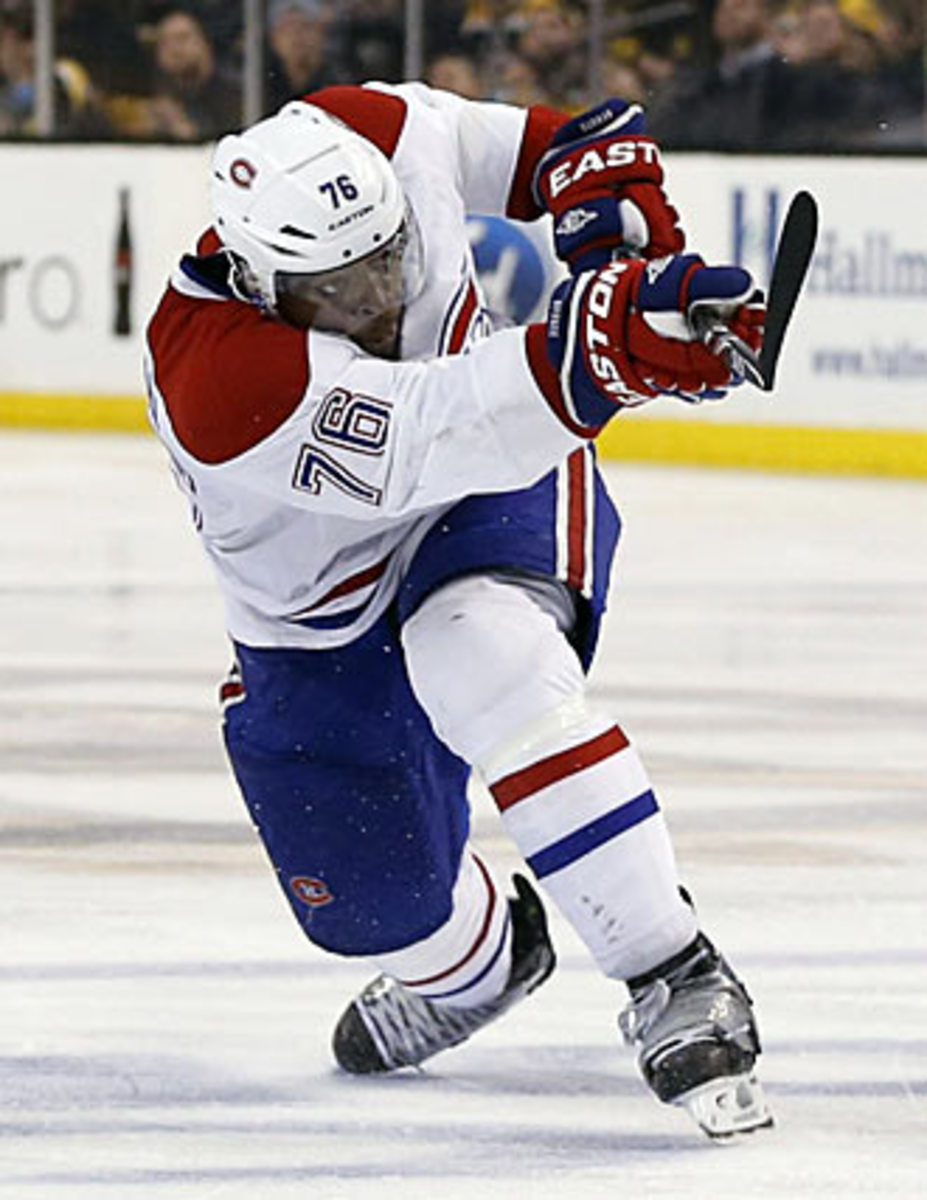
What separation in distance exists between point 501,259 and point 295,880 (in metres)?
6.64

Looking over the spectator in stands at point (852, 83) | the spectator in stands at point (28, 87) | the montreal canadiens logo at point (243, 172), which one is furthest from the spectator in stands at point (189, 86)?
the montreal canadiens logo at point (243, 172)

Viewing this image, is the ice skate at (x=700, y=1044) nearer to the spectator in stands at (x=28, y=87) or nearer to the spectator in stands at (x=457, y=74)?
the spectator in stands at (x=457, y=74)

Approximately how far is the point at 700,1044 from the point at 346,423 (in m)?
0.59

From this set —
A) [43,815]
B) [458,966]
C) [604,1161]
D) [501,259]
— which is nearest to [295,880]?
[458,966]

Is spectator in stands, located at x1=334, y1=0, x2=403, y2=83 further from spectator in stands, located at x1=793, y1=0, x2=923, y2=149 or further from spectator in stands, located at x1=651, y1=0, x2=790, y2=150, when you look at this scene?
spectator in stands, located at x1=793, y1=0, x2=923, y2=149

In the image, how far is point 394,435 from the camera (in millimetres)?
2771

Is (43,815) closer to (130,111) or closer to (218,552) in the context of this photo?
(218,552)

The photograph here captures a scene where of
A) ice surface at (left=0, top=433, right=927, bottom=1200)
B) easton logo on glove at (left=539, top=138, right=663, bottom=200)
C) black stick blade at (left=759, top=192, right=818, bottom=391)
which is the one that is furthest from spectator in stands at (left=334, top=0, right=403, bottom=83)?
black stick blade at (left=759, top=192, right=818, bottom=391)

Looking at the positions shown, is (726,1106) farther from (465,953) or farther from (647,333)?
(647,333)

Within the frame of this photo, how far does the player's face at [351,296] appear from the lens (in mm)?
2854

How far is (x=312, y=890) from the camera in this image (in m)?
3.11

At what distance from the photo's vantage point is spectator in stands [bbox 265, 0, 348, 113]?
10828 millimetres

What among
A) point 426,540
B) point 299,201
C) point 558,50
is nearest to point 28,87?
point 558,50

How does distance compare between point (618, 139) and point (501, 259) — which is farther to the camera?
point (501, 259)
